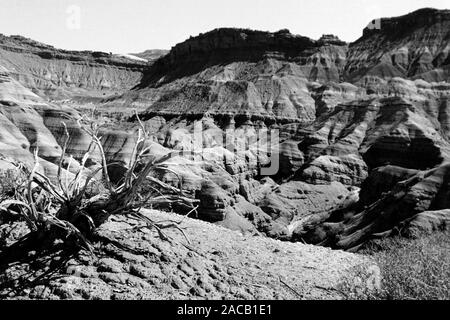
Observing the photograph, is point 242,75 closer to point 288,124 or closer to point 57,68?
point 288,124

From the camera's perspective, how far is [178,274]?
8.03 meters

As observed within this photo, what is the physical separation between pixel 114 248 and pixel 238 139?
8971 centimetres

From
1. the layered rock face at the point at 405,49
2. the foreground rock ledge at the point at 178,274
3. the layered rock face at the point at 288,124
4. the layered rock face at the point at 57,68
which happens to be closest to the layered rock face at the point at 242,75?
the layered rock face at the point at 288,124

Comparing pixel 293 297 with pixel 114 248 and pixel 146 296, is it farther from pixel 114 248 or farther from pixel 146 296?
pixel 114 248

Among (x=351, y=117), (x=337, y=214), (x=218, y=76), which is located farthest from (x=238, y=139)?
(x=218, y=76)

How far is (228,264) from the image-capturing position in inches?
363

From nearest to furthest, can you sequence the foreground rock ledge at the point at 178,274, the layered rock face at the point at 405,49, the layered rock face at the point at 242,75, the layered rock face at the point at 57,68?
A: the foreground rock ledge at the point at 178,274 < the layered rock face at the point at 242,75 < the layered rock face at the point at 405,49 < the layered rock face at the point at 57,68

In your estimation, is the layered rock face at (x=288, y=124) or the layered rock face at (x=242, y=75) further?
the layered rock face at (x=242, y=75)

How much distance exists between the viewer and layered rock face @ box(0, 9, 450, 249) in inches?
1854

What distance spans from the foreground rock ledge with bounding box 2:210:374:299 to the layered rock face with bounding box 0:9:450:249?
1.65m

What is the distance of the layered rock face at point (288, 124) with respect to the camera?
47.1 meters

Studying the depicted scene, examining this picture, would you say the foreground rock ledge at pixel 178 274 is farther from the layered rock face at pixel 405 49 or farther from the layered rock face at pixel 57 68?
the layered rock face at pixel 57 68

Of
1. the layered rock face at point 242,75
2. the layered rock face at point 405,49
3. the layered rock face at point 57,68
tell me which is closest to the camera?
the layered rock face at point 242,75

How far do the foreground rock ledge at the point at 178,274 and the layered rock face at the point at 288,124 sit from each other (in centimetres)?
165
